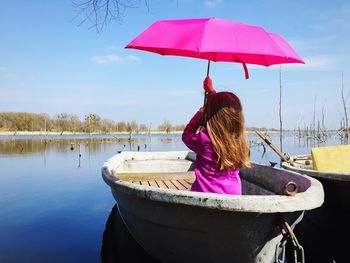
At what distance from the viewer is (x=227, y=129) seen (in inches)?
131

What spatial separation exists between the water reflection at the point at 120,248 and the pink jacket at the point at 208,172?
185 centimetres

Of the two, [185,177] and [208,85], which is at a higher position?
[208,85]

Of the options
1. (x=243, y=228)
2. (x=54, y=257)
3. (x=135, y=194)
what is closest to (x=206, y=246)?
(x=243, y=228)

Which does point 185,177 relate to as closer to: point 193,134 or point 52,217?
point 193,134

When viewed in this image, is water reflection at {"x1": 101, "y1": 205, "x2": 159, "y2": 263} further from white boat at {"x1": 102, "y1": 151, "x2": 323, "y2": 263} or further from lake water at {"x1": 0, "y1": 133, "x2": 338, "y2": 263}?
white boat at {"x1": 102, "y1": 151, "x2": 323, "y2": 263}

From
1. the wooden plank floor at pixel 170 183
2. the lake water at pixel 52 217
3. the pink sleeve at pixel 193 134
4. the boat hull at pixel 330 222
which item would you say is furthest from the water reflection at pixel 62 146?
the pink sleeve at pixel 193 134

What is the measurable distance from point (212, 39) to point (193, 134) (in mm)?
951

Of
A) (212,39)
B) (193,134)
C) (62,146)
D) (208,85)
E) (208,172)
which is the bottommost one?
(62,146)

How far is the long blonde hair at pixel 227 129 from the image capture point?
130 inches

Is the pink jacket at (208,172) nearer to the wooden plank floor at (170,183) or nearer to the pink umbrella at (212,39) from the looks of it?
the pink umbrella at (212,39)

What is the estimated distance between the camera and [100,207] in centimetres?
1084

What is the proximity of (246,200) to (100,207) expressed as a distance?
8802mm

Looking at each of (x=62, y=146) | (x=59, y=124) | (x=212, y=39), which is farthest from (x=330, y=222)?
(x=59, y=124)

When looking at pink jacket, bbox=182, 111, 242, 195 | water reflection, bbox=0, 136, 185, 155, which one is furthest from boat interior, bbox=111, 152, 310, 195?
water reflection, bbox=0, 136, 185, 155
